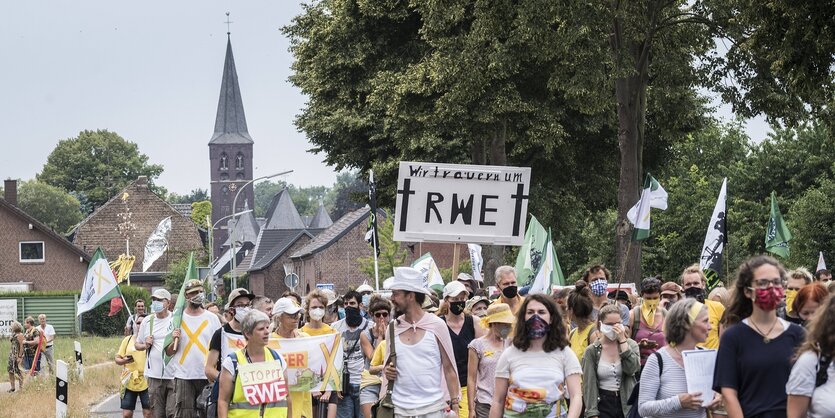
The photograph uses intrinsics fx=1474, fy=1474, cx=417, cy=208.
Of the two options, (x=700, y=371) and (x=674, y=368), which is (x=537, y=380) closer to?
(x=674, y=368)

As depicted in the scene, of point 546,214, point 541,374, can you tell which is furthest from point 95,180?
point 541,374

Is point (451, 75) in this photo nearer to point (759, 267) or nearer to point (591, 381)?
point (591, 381)

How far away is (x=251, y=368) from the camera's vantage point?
32.7 feet

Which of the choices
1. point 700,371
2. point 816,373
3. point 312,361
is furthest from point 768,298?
point 312,361

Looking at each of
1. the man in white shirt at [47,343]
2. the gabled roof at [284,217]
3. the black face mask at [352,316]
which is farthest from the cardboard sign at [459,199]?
the gabled roof at [284,217]

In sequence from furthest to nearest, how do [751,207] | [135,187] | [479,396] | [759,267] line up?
[135,187], [751,207], [479,396], [759,267]

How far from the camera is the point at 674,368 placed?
823 cm

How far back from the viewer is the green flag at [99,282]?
894 inches

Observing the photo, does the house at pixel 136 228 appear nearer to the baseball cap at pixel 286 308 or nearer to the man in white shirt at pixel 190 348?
the man in white shirt at pixel 190 348

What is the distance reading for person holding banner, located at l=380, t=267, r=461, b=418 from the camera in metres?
9.99

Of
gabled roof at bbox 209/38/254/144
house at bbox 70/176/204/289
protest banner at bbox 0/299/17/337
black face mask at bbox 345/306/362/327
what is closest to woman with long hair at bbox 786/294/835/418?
black face mask at bbox 345/306/362/327

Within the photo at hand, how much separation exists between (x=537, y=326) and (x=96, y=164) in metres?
135

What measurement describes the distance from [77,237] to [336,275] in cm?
2060

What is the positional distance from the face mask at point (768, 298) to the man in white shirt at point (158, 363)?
915 cm
